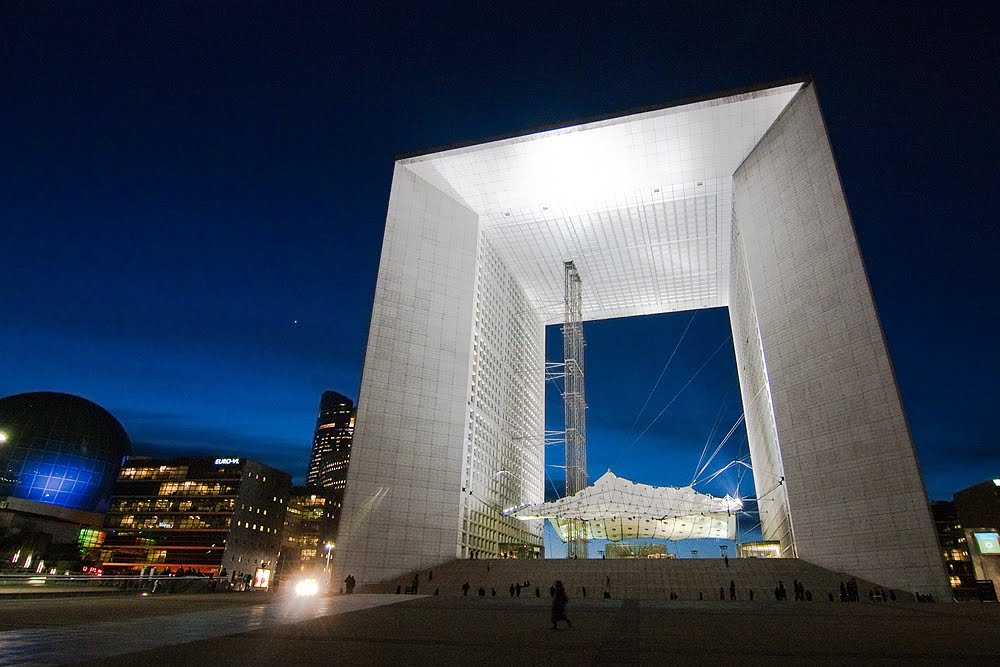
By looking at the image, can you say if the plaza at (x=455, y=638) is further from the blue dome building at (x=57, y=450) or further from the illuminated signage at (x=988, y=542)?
the blue dome building at (x=57, y=450)

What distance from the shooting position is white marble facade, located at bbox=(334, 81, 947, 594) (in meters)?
26.6

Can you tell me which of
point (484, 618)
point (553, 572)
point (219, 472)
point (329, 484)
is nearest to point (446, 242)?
point (553, 572)

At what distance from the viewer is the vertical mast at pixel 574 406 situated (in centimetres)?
4300

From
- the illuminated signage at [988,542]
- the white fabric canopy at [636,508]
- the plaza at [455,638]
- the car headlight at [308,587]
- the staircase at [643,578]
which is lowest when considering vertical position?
the plaza at [455,638]

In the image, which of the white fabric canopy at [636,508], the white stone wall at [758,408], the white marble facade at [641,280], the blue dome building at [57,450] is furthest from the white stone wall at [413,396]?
the blue dome building at [57,450]

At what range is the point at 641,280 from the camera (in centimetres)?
5025

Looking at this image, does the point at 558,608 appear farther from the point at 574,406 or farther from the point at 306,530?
the point at 306,530

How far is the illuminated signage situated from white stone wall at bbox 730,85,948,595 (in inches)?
852

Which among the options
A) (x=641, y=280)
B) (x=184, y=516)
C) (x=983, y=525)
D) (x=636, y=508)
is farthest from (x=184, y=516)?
(x=983, y=525)

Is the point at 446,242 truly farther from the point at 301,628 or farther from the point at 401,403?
the point at 301,628

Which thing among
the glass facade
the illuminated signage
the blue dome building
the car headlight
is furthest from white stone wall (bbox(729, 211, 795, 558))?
the blue dome building

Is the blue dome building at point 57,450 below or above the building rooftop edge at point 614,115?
below

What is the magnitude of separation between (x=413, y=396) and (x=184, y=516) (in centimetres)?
6399

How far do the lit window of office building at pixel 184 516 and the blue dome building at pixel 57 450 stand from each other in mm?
4160
